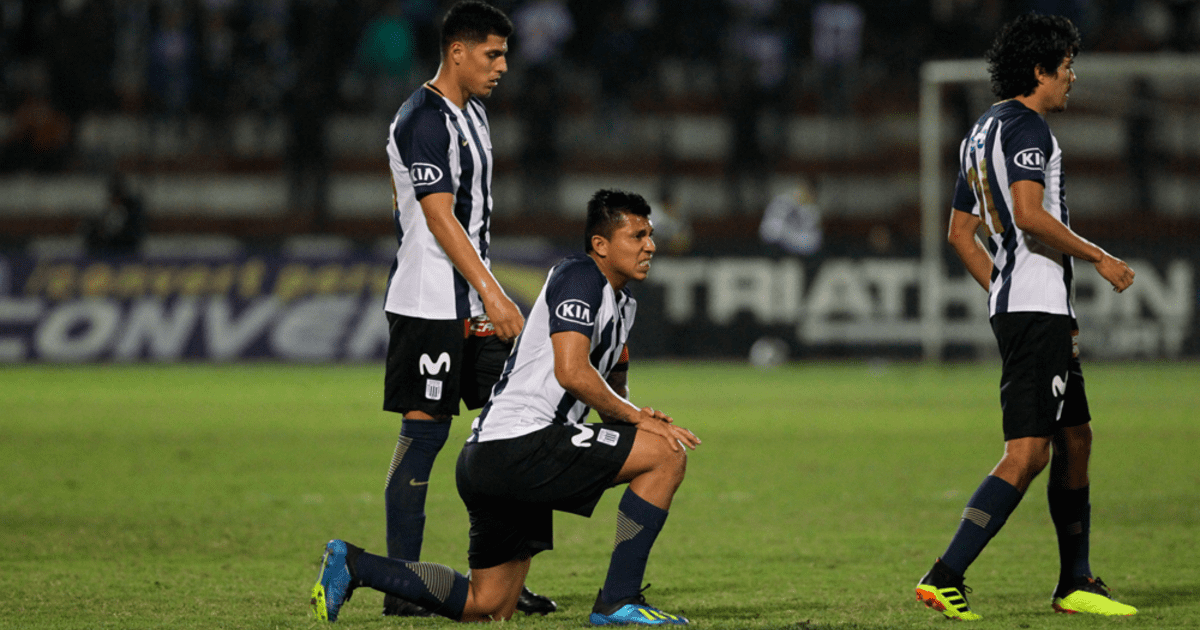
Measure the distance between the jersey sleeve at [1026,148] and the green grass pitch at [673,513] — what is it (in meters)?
1.42

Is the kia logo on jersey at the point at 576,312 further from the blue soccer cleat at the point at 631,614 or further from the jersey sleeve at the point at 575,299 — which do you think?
the blue soccer cleat at the point at 631,614

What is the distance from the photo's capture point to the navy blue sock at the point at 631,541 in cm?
446

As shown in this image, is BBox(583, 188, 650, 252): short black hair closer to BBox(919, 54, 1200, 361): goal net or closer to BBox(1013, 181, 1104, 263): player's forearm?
BBox(1013, 181, 1104, 263): player's forearm

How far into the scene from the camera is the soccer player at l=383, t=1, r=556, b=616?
4.91m

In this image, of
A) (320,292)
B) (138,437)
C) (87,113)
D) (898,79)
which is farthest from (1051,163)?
(87,113)

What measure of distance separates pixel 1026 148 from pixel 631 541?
5.85 ft

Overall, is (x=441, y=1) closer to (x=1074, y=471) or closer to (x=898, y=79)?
(x=898, y=79)

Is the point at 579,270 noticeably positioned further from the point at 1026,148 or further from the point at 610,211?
the point at 1026,148

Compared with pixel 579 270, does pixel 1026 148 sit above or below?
above

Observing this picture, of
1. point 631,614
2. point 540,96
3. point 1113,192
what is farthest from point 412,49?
point 631,614

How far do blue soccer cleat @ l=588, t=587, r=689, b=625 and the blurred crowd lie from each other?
16.2m

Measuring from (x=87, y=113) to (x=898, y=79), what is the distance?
1149 cm

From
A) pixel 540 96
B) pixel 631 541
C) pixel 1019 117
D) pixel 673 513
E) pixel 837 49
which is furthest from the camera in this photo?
pixel 837 49

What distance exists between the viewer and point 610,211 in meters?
4.61
